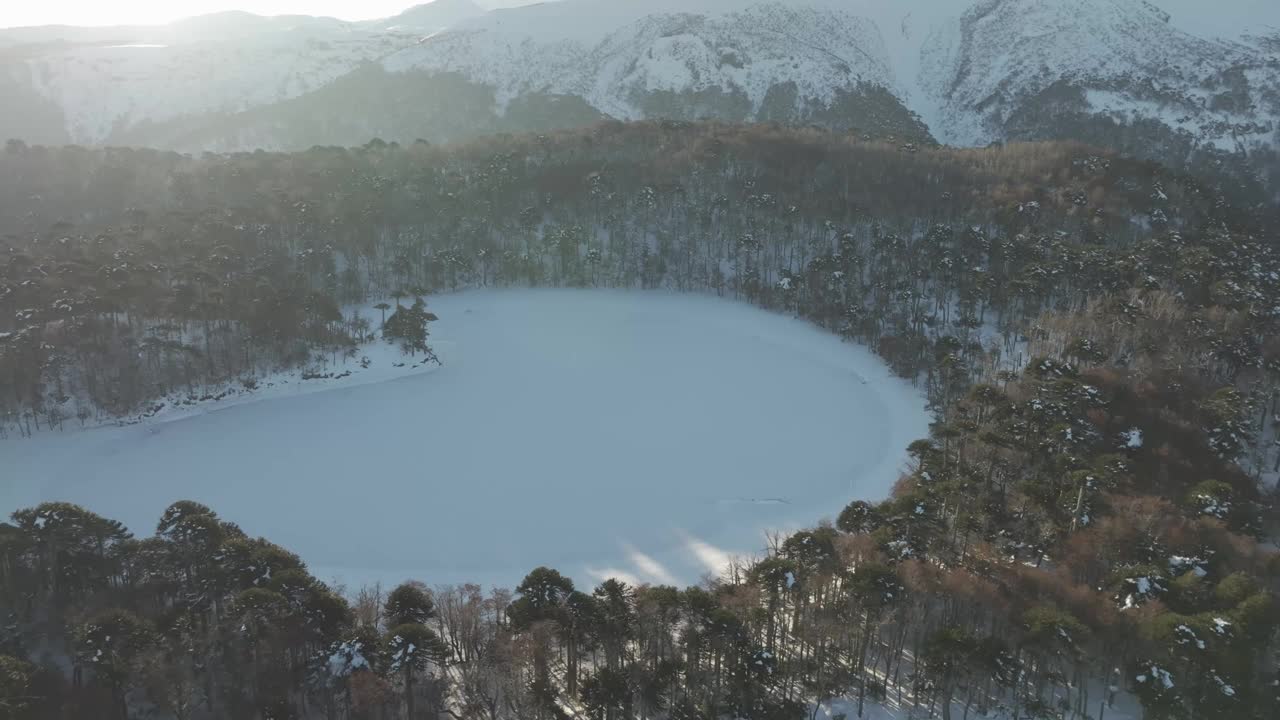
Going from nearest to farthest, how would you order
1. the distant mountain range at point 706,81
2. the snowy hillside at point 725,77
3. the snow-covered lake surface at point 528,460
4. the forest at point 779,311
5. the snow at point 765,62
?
the forest at point 779,311 → the snow-covered lake surface at point 528,460 → the distant mountain range at point 706,81 → the snowy hillside at point 725,77 → the snow at point 765,62

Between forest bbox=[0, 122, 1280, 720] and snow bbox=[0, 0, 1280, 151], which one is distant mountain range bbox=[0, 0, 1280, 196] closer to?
snow bbox=[0, 0, 1280, 151]

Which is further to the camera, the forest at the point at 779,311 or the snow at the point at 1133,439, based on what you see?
the snow at the point at 1133,439

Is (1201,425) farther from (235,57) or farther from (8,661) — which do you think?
(235,57)

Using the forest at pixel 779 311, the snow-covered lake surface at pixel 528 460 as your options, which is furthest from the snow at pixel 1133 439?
the snow-covered lake surface at pixel 528 460

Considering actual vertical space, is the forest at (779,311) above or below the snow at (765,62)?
below

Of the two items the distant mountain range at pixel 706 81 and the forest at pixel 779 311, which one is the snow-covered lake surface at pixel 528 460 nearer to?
the forest at pixel 779 311

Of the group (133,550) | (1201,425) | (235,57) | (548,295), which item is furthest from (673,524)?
(235,57)
